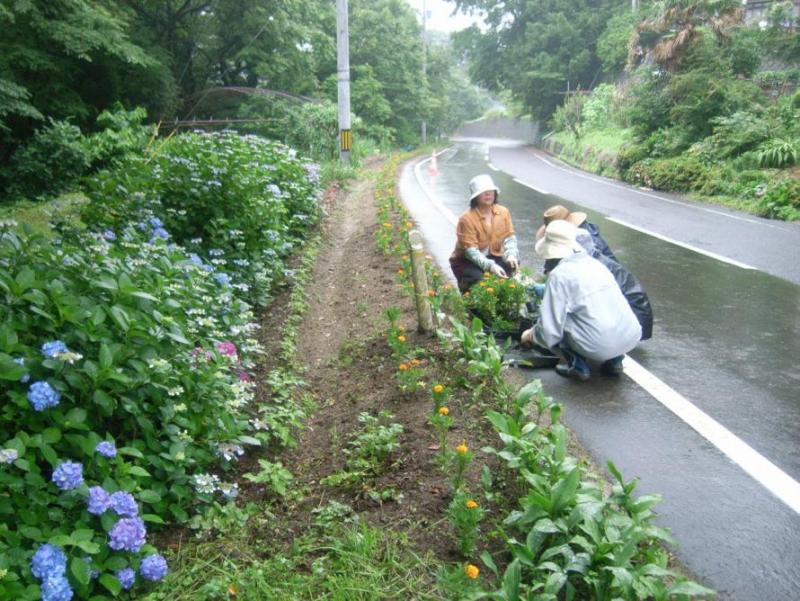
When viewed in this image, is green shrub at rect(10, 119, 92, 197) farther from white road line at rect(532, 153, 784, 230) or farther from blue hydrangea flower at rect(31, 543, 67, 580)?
white road line at rect(532, 153, 784, 230)

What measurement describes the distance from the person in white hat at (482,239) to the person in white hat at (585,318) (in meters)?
1.16

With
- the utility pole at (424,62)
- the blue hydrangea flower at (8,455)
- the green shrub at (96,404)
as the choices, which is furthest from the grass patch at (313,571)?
the utility pole at (424,62)

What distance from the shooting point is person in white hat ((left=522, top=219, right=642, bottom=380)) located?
4.86m

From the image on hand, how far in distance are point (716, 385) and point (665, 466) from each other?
4.59 feet

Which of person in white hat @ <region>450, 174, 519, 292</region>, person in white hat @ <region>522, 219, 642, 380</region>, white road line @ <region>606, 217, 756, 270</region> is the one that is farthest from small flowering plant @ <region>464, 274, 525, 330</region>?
white road line @ <region>606, 217, 756, 270</region>

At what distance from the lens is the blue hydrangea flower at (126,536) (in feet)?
8.23

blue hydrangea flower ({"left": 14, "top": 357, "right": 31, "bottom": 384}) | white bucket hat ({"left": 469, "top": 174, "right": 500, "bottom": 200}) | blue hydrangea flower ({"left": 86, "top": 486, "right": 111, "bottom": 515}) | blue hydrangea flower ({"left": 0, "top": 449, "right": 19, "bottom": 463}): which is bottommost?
blue hydrangea flower ({"left": 86, "top": 486, "right": 111, "bottom": 515})

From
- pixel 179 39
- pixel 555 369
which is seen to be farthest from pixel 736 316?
pixel 179 39

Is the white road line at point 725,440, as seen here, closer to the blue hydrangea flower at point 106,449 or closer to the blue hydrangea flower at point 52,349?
the blue hydrangea flower at point 106,449

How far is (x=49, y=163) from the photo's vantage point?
12.3 meters

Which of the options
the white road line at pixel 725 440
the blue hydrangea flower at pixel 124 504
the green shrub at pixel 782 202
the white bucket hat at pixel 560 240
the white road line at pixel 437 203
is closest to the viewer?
the blue hydrangea flower at pixel 124 504

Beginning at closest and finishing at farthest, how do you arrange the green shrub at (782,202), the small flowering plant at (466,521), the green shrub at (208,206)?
the small flowering plant at (466,521) → the green shrub at (208,206) → the green shrub at (782,202)

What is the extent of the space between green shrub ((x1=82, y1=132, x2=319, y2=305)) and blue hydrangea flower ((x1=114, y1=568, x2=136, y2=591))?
124 inches

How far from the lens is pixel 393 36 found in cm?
3775
